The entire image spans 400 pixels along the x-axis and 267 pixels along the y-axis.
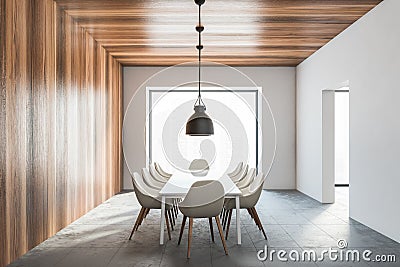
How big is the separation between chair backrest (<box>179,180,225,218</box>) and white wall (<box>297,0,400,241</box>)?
1906 mm

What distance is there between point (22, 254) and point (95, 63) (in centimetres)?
377

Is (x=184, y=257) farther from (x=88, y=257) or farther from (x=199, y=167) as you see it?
(x=199, y=167)

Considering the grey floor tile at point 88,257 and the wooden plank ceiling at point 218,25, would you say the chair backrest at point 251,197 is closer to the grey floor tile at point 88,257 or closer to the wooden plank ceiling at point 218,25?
the grey floor tile at point 88,257

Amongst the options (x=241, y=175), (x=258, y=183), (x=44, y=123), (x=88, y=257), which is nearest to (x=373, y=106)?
(x=258, y=183)

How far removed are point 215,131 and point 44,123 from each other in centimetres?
649

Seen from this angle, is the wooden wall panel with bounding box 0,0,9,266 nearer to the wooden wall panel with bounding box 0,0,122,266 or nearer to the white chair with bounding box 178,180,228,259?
the wooden wall panel with bounding box 0,0,122,266

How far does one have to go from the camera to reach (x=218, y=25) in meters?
6.45

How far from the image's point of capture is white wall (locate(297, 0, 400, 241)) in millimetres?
5004

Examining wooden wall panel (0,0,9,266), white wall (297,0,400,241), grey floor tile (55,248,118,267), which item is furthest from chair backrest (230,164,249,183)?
wooden wall panel (0,0,9,266)

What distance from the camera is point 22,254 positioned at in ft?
14.4

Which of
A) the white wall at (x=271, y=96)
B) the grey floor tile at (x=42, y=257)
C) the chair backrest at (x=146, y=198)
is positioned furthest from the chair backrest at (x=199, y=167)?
the grey floor tile at (x=42, y=257)

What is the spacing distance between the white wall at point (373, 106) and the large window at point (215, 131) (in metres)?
3.32

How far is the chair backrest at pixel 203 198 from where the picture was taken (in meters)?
4.34

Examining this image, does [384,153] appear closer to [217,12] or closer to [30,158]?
[217,12]
